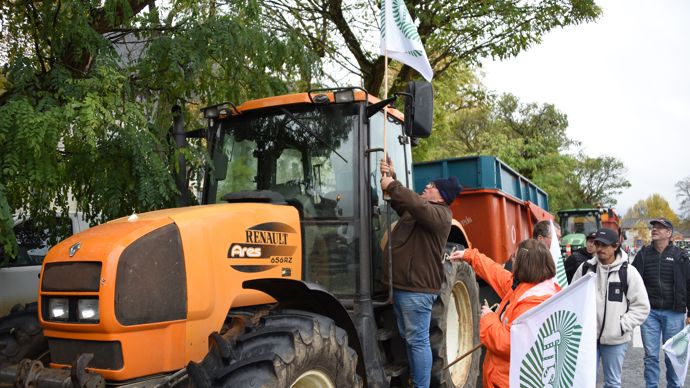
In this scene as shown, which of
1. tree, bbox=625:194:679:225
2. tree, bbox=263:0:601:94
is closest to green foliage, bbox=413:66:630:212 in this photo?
tree, bbox=263:0:601:94

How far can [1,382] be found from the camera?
3.25m

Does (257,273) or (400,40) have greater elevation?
(400,40)

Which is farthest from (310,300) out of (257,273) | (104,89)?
(104,89)

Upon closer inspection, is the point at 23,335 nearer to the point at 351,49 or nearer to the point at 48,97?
the point at 48,97

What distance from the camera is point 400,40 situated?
535cm

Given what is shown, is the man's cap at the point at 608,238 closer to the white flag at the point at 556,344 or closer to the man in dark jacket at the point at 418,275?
the man in dark jacket at the point at 418,275

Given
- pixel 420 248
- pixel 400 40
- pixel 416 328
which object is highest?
pixel 400 40

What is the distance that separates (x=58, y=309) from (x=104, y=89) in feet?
6.66

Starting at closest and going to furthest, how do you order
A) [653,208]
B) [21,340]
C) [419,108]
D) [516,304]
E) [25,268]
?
1. [516,304]
2. [21,340]
3. [419,108]
4. [25,268]
5. [653,208]

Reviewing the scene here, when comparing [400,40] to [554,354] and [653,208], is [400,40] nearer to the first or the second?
[554,354]

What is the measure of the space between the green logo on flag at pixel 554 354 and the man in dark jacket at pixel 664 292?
2.79 m

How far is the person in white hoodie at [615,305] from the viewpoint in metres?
5.05

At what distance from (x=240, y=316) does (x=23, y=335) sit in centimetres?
141

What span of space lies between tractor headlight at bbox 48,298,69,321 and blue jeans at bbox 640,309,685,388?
5.09 m
